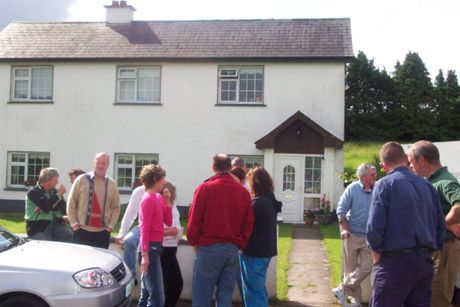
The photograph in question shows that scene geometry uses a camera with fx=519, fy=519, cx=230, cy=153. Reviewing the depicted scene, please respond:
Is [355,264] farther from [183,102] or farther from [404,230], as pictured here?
[183,102]

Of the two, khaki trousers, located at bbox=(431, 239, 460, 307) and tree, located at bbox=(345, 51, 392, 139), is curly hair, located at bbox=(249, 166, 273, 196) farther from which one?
tree, located at bbox=(345, 51, 392, 139)

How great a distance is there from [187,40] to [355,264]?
1359 cm

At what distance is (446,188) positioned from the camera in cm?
487

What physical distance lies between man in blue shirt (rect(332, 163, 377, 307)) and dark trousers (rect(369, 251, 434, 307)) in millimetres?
2279

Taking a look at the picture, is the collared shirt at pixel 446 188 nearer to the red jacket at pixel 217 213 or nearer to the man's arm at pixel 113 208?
the red jacket at pixel 217 213

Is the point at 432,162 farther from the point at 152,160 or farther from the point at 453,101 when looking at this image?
the point at 453,101

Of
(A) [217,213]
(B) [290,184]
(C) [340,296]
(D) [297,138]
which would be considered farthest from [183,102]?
(A) [217,213]

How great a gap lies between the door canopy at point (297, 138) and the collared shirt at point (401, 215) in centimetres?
1227

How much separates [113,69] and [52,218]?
479 inches

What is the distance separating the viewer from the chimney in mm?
20219

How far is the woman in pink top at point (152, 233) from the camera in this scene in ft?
17.8

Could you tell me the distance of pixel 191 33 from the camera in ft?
62.8

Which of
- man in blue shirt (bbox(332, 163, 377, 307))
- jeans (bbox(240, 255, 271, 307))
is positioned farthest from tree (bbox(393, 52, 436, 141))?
jeans (bbox(240, 255, 271, 307))

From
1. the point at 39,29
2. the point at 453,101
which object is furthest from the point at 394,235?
the point at 453,101
